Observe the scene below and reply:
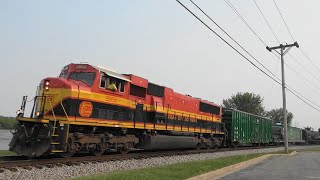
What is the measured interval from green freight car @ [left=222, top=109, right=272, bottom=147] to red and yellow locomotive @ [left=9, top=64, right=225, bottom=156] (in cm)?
1062

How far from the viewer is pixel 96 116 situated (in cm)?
1614

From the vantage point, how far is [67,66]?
17109mm

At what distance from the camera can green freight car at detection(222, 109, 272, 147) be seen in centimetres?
3297

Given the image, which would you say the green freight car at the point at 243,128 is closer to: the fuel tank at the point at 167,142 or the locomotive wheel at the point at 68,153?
the fuel tank at the point at 167,142

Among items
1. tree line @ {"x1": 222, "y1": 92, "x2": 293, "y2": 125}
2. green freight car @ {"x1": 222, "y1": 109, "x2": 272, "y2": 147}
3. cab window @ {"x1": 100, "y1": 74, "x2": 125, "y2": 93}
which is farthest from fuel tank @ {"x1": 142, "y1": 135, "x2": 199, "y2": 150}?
tree line @ {"x1": 222, "y1": 92, "x2": 293, "y2": 125}

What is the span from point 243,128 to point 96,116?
2206cm

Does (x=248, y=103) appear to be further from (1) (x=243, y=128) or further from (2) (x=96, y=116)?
(2) (x=96, y=116)

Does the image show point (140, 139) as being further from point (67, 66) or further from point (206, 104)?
point (206, 104)

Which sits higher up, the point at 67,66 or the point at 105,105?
the point at 67,66

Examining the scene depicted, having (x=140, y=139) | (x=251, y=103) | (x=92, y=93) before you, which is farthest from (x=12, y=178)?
(x=251, y=103)

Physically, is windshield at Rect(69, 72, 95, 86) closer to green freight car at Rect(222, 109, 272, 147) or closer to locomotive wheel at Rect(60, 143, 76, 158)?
locomotive wheel at Rect(60, 143, 76, 158)

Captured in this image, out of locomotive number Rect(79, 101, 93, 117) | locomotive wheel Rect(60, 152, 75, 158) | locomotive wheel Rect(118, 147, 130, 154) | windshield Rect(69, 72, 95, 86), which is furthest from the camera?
locomotive wheel Rect(118, 147, 130, 154)

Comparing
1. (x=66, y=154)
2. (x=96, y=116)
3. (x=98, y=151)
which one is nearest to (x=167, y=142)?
(x=98, y=151)

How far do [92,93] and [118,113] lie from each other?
2.18 meters
